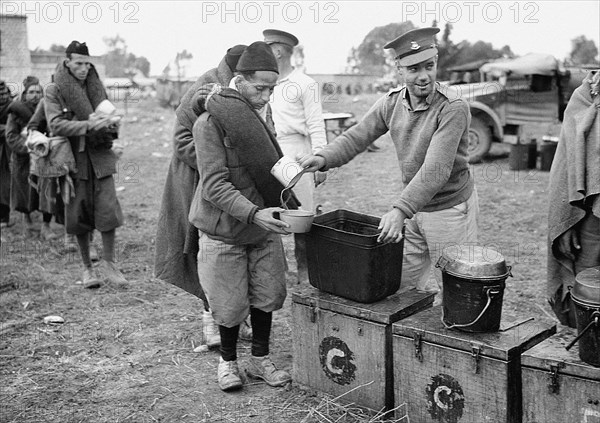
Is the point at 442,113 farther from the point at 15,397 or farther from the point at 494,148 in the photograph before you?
the point at 494,148

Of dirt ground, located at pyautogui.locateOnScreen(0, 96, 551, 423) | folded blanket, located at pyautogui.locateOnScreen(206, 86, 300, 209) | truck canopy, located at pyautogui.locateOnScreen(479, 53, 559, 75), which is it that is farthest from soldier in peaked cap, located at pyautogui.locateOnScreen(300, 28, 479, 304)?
truck canopy, located at pyautogui.locateOnScreen(479, 53, 559, 75)

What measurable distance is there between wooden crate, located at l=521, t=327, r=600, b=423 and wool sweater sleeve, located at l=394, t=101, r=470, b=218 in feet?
3.06

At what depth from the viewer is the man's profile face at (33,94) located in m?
8.27

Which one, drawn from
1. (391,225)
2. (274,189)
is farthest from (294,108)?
(391,225)

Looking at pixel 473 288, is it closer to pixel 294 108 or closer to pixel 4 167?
pixel 294 108

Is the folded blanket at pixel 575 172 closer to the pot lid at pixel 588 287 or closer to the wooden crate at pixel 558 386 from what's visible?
the pot lid at pixel 588 287

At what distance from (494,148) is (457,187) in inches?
491

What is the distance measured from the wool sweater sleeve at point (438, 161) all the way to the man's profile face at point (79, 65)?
A: 3547 mm

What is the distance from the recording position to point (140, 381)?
4359 millimetres

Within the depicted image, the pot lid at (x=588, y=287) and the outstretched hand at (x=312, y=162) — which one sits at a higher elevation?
the outstretched hand at (x=312, y=162)

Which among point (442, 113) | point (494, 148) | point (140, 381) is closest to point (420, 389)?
point (442, 113)

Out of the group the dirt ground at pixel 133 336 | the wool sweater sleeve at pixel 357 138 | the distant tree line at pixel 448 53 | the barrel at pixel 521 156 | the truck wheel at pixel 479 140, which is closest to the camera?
the dirt ground at pixel 133 336

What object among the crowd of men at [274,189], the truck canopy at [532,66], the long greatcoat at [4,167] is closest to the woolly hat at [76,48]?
the crowd of men at [274,189]

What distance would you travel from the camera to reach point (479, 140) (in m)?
13.2
